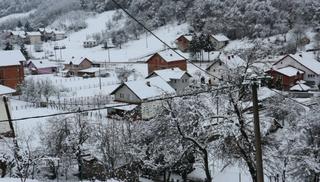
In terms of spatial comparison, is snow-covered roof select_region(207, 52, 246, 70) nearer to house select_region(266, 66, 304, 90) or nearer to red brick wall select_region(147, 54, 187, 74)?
house select_region(266, 66, 304, 90)

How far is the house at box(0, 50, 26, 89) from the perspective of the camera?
3312 centimetres

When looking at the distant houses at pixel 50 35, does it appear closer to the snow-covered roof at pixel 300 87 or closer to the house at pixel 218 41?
the house at pixel 218 41

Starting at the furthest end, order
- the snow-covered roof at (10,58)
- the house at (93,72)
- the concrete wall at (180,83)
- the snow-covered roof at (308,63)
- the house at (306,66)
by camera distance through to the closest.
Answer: the house at (93,72) → the snow-covered roof at (10,58) → the snow-covered roof at (308,63) → the house at (306,66) → the concrete wall at (180,83)

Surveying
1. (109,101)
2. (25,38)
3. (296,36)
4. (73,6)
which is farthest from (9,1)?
(109,101)

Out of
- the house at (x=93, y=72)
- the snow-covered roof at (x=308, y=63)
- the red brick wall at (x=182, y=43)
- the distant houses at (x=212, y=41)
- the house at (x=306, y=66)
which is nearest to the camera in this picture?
the house at (x=306, y=66)

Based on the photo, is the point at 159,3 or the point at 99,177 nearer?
the point at 99,177

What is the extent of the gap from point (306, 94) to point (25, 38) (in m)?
65.2

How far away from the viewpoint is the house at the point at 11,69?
33.1 m

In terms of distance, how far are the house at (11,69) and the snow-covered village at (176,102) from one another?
105 mm

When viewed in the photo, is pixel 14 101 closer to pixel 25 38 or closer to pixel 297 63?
pixel 297 63

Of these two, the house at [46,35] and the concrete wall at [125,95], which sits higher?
the house at [46,35]

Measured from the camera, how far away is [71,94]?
110ft

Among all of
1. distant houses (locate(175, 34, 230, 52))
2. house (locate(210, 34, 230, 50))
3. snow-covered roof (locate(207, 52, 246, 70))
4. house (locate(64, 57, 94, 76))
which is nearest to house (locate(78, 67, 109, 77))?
house (locate(64, 57, 94, 76))

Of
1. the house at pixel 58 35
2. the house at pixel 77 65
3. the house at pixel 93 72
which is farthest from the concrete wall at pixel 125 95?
the house at pixel 58 35
